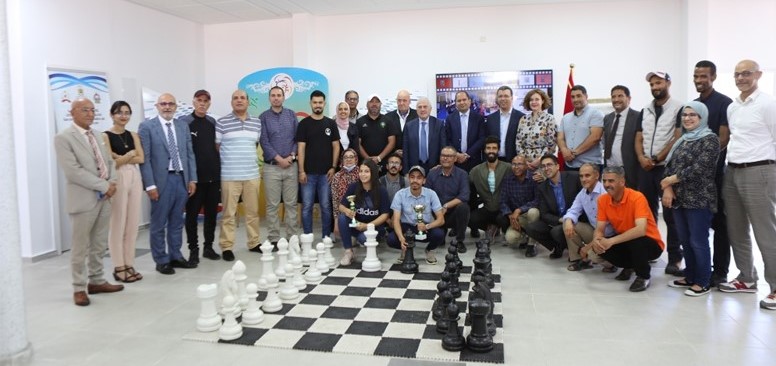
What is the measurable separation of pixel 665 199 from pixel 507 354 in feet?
6.25

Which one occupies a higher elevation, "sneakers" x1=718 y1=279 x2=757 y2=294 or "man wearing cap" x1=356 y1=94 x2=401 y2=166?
"man wearing cap" x1=356 y1=94 x2=401 y2=166

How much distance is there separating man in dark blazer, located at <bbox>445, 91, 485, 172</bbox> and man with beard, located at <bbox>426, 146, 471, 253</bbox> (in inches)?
19.7

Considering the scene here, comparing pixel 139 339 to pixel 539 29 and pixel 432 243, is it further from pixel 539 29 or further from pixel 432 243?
pixel 539 29

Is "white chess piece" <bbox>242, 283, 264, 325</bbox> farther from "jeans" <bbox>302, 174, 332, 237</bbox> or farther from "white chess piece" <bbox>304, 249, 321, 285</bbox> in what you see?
"jeans" <bbox>302, 174, 332, 237</bbox>

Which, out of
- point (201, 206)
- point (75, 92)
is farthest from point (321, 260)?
point (75, 92)

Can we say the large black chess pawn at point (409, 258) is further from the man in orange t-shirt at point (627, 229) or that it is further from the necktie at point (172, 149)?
the necktie at point (172, 149)

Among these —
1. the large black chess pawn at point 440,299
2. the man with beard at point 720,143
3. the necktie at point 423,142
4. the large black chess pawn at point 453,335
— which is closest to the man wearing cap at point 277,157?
the necktie at point 423,142

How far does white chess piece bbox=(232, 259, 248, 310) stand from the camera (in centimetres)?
332

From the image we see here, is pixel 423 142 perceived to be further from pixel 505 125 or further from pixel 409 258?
pixel 409 258

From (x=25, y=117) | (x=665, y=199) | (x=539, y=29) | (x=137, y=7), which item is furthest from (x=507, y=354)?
(x=137, y=7)

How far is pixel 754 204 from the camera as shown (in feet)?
11.8

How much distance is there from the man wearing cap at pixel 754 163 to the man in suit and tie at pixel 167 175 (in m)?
4.30

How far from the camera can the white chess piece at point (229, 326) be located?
120 inches

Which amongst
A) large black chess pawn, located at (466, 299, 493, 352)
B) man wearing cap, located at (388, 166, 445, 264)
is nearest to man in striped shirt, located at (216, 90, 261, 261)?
man wearing cap, located at (388, 166, 445, 264)
